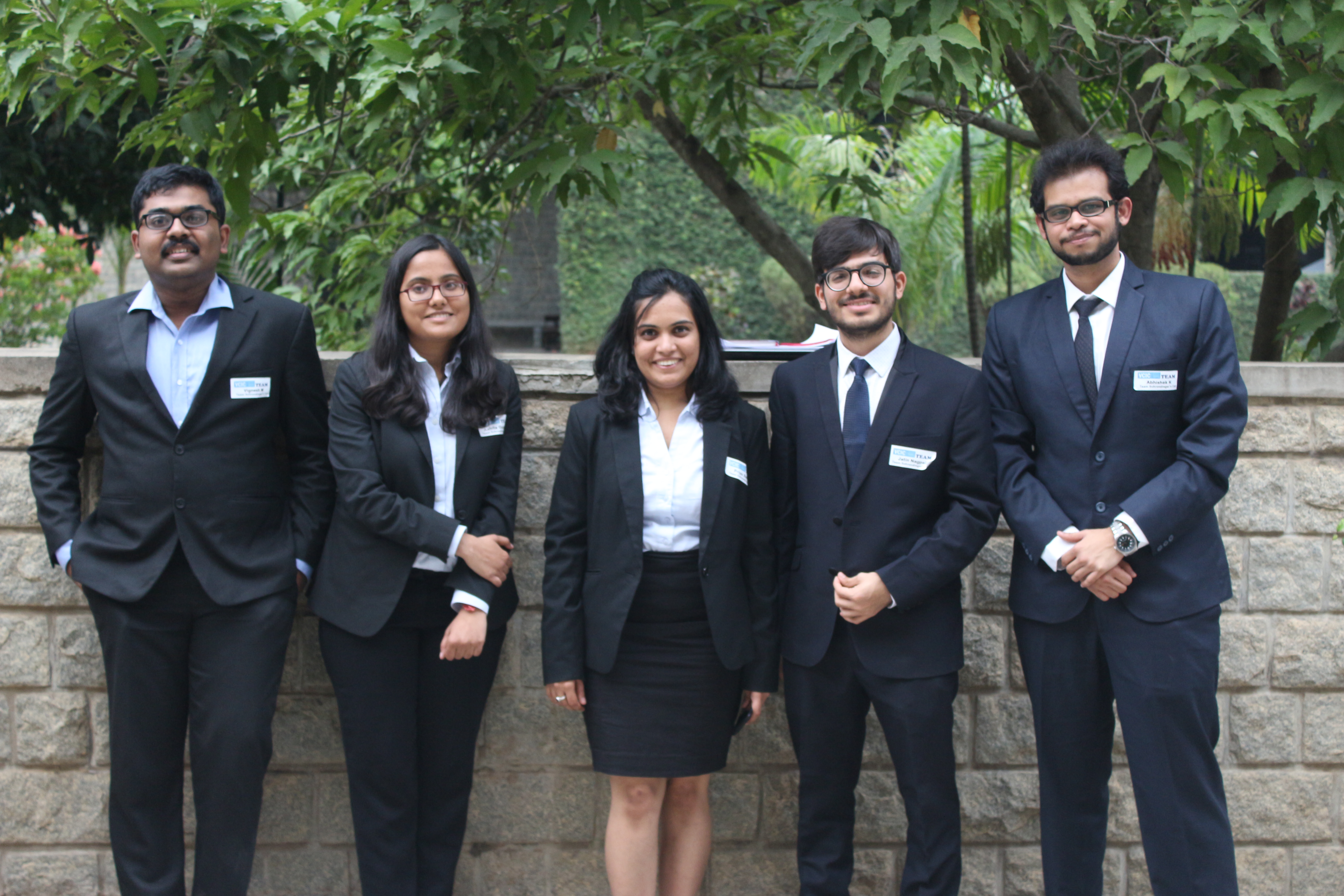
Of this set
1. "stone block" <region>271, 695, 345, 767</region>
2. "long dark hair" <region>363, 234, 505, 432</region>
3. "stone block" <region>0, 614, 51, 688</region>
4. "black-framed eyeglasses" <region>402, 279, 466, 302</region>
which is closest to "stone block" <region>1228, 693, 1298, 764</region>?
"long dark hair" <region>363, 234, 505, 432</region>

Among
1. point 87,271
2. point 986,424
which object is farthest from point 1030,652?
point 87,271

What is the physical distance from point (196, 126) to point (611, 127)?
1620 millimetres

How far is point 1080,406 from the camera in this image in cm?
285

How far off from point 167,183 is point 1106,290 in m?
2.48

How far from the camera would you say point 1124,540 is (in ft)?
8.91

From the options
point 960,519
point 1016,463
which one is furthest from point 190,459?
point 1016,463

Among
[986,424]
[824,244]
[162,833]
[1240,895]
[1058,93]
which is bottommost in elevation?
[1240,895]

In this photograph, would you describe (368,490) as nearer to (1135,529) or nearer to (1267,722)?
(1135,529)

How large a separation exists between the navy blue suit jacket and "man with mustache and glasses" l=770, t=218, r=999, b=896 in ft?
0.43

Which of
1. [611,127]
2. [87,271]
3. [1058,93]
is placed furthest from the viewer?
[87,271]

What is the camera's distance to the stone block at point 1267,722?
11.8 feet

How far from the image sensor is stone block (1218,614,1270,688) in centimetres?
359

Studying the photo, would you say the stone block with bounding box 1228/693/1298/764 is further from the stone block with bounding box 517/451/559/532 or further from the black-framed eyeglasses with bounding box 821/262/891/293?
the stone block with bounding box 517/451/559/532

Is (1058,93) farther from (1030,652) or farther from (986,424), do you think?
(1030,652)
